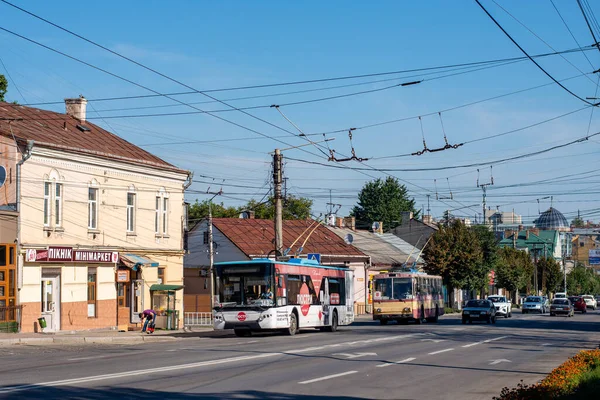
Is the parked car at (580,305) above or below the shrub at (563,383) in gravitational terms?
below

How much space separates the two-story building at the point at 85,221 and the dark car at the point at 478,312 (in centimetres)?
1554

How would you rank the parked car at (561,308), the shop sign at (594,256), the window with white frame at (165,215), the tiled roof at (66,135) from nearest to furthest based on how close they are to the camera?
1. the tiled roof at (66,135)
2. the window with white frame at (165,215)
3. the parked car at (561,308)
4. the shop sign at (594,256)

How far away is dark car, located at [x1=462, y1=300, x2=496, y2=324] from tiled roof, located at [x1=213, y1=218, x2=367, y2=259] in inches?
673

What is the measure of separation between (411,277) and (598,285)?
11556 cm

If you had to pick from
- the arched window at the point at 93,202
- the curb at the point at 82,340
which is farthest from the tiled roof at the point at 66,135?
the curb at the point at 82,340

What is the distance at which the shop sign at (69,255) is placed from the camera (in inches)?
1312

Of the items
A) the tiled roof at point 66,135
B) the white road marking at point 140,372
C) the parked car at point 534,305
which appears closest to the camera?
the white road marking at point 140,372

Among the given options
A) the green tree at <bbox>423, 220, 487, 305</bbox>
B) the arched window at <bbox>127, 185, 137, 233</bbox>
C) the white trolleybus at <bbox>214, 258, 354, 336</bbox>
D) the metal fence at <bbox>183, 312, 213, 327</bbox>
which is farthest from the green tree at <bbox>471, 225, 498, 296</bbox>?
the white trolleybus at <bbox>214, 258, 354, 336</bbox>

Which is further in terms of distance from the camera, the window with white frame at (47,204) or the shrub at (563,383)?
the window with white frame at (47,204)

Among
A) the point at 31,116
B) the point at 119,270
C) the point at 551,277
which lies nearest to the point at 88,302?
the point at 119,270

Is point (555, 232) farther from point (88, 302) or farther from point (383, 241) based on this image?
point (88, 302)

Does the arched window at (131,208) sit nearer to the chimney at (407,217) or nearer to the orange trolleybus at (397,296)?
the orange trolleybus at (397,296)

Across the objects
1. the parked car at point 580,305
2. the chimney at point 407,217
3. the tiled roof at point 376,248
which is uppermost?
the chimney at point 407,217

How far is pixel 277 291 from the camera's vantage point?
30891mm
